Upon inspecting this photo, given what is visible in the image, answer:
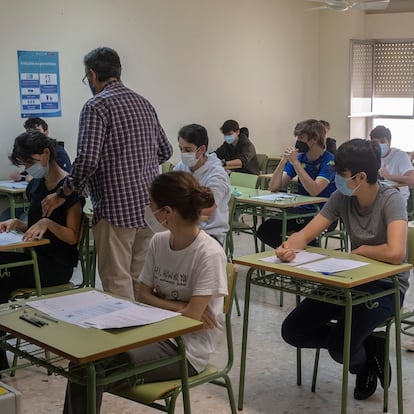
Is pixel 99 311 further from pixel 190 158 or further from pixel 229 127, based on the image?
pixel 229 127

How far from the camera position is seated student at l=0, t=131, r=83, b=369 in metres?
3.39

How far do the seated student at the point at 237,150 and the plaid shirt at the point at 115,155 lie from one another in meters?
4.12

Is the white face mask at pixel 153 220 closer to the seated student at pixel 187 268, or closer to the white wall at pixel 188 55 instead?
the seated student at pixel 187 268

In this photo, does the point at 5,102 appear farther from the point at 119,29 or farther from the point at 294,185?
the point at 294,185

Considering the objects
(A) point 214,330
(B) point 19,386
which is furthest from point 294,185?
(A) point 214,330

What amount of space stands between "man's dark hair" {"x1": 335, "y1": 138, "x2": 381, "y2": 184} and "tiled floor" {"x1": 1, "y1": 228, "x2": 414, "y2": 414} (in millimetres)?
1011

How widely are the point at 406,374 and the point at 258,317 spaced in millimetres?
Answer: 1182

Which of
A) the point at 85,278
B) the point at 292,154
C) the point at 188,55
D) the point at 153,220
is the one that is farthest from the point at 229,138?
the point at 153,220

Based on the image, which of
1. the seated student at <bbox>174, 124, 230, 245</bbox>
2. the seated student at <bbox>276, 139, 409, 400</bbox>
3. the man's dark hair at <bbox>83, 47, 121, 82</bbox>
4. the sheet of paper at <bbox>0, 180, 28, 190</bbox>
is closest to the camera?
the seated student at <bbox>276, 139, 409, 400</bbox>

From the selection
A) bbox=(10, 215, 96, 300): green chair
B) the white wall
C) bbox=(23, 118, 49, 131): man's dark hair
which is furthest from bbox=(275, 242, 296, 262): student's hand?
the white wall

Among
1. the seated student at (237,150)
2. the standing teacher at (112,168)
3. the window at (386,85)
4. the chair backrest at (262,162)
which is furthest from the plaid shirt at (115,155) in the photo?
the window at (386,85)

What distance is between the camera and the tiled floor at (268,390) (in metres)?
3.07

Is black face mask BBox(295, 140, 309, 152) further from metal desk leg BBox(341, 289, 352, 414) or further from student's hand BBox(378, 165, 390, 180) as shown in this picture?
metal desk leg BBox(341, 289, 352, 414)

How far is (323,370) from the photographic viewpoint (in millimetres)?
3504
